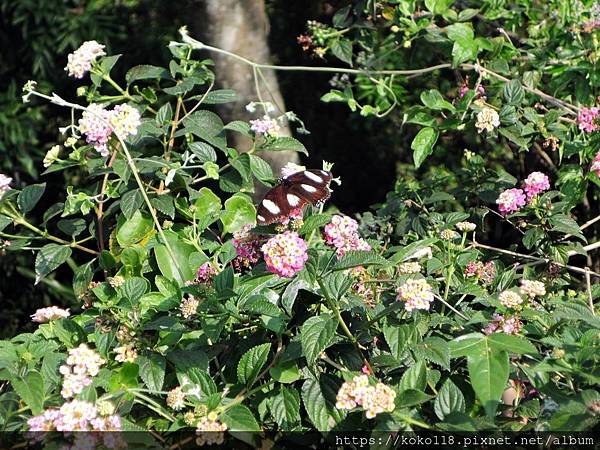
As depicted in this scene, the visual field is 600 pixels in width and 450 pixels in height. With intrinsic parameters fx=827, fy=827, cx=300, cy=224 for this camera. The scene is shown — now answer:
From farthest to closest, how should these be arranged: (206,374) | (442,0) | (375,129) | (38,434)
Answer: (375,129) → (442,0) → (206,374) → (38,434)

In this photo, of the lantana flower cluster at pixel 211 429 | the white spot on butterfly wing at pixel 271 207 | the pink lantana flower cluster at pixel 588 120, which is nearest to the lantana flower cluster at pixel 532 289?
the white spot on butterfly wing at pixel 271 207

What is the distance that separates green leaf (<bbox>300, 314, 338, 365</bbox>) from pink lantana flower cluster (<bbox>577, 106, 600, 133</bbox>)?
1206 mm

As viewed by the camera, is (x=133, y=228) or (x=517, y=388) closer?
(x=517, y=388)

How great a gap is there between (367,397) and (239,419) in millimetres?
257

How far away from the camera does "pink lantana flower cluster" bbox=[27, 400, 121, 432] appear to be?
1.40m

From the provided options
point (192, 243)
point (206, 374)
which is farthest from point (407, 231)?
point (206, 374)

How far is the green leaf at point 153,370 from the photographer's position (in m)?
1.62

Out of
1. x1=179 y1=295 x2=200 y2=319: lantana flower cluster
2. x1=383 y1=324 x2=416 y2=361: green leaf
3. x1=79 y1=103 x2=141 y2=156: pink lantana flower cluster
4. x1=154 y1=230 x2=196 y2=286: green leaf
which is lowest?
x1=154 y1=230 x2=196 y2=286: green leaf

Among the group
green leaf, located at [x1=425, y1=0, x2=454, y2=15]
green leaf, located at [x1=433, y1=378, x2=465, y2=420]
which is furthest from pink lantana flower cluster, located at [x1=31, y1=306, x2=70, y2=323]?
green leaf, located at [x1=425, y1=0, x2=454, y2=15]

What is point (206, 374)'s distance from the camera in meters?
1.60

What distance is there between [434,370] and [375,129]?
339 centimetres

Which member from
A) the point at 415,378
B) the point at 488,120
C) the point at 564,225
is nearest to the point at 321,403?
the point at 415,378

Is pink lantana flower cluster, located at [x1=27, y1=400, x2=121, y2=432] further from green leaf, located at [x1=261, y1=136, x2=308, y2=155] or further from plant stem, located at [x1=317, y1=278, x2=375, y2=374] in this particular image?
green leaf, located at [x1=261, y1=136, x2=308, y2=155]

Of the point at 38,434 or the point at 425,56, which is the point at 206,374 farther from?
the point at 425,56
